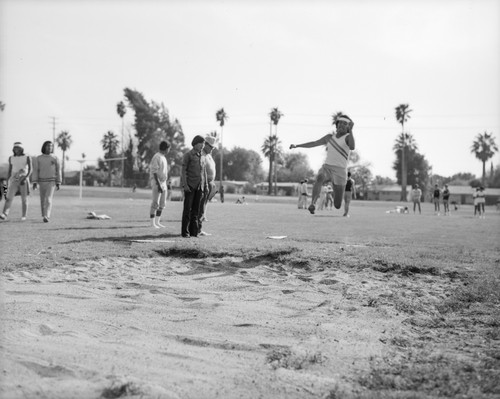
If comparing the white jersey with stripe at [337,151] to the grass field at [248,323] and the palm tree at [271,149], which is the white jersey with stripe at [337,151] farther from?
the palm tree at [271,149]

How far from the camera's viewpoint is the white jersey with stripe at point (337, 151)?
31.9ft

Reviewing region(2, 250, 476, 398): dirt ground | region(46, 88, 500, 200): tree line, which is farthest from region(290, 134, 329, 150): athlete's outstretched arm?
region(46, 88, 500, 200): tree line

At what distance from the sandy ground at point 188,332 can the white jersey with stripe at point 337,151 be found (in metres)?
3.74

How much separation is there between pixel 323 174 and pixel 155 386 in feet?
25.8

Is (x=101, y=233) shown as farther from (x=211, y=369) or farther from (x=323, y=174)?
(x=211, y=369)

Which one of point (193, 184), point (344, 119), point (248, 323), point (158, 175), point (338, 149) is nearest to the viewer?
point (248, 323)

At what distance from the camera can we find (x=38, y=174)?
41.8ft

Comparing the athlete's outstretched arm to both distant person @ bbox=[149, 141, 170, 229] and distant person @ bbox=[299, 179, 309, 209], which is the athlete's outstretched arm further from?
distant person @ bbox=[299, 179, 309, 209]

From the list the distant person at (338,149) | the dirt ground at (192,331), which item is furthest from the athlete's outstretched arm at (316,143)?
the dirt ground at (192,331)

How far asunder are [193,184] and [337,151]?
290 centimetres

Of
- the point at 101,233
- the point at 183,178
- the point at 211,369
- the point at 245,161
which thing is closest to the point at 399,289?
the point at 211,369

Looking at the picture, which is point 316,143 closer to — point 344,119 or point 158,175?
point 344,119

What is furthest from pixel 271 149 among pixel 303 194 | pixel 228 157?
pixel 303 194

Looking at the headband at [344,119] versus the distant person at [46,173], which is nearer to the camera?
the headband at [344,119]
